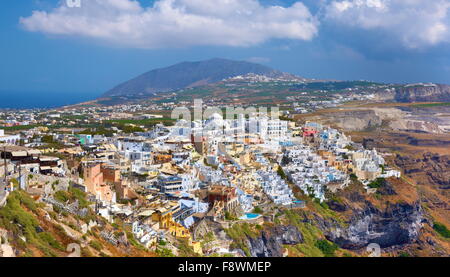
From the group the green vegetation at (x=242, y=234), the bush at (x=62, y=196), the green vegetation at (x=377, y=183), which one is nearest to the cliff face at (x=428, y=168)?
the green vegetation at (x=377, y=183)

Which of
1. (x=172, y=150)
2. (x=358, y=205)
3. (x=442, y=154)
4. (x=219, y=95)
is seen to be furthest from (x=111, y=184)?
(x=219, y=95)

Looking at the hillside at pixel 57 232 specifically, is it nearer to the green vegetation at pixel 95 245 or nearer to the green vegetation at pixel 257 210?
the green vegetation at pixel 95 245

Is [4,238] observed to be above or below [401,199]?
above

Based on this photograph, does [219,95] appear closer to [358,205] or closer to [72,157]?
[358,205]

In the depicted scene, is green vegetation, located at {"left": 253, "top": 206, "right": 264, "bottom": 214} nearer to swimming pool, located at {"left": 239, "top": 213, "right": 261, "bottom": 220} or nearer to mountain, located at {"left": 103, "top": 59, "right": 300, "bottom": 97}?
swimming pool, located at {"left": 239, "top": 213, "right": 261, "bottom": 220}

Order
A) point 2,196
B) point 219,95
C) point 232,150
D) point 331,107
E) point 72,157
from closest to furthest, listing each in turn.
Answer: point 2,196
point 72,157
point 232,150
point 331,107
point 219,95
